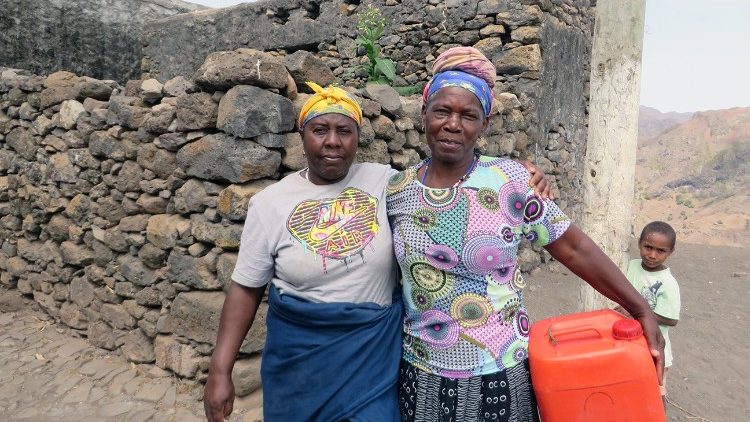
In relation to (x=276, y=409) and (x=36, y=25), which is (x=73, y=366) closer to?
(x=276, y=409)

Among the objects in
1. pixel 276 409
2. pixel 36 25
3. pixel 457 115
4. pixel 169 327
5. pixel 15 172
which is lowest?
pixel 169 327

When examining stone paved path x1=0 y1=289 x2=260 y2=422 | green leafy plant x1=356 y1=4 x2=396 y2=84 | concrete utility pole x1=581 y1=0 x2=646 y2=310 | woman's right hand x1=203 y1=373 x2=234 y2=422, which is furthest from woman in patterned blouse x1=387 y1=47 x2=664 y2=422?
green leafy plant x1=356 y1=4 x2=396 y2=84

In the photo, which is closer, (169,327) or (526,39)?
(169,327)

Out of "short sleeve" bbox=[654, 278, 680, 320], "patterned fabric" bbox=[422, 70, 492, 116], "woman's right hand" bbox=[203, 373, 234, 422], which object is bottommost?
"woman's right hand" bbox=[203, 373, 234, 422]

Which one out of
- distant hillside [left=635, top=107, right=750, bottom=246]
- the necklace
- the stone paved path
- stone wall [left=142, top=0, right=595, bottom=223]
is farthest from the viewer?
distant hillside [left=635, top=107, right=750, bottom=246]

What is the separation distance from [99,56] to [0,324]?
3.53 meters

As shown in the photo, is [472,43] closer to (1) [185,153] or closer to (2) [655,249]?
(2) [655,249]

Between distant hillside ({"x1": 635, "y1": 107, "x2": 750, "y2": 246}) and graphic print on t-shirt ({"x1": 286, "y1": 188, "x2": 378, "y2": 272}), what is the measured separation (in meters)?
12.8

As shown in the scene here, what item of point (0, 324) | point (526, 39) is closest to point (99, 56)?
point (0, 324)

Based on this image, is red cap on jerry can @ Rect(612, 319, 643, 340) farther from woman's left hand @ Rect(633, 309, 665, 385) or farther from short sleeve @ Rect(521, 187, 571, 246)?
short sleeve @ Rect(521, 187, 571, 246)

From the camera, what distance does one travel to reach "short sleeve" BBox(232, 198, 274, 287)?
163 cm

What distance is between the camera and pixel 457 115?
4.95 feet

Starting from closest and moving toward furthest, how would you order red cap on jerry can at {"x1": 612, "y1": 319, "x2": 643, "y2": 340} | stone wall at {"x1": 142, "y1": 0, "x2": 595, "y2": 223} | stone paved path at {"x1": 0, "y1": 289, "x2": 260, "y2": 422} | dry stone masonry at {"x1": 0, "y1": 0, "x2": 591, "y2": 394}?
1. red cap on jerry can at {"x1": 612, "y1": 319, "x2": 643, "y2": 340}
2. dry stone masonry at {"x1": 0, "y1": 0, "x2": 591, "y2": 394}
3. stone paved path at {"x1": 0, "y1": 289, "x2": 260, "y2": 422}
4. stone wall at {"x1": 142, "y1": 0, "x2": 595, "y2": 223}

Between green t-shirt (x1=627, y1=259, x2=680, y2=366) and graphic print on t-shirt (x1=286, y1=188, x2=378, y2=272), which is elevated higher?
graphic print on t-shirt (x1=286, y1=188, x2=378, y2=272)
